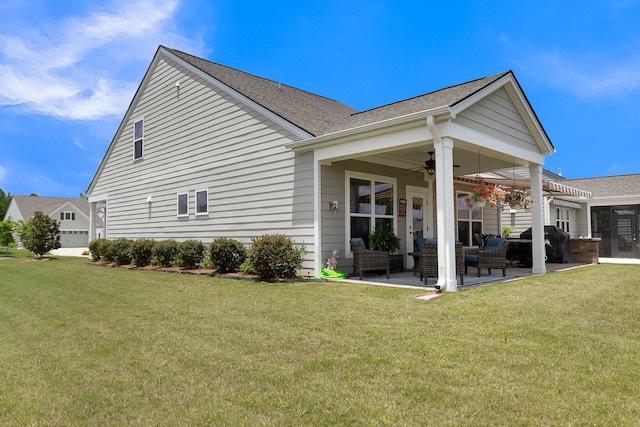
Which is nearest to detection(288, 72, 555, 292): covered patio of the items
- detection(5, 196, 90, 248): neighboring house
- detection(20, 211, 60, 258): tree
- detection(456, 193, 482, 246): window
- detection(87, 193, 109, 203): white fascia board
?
detection(456, 193, 482, 246): window

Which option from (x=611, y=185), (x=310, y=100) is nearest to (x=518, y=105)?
(x=310, y=100)

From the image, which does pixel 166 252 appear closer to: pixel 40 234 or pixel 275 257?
pixel 275 257

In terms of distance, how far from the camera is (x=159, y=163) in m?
14.4

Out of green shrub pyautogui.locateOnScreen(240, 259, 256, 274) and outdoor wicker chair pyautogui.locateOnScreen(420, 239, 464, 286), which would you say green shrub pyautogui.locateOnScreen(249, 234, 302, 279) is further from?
outdoor wicker chair pyautogui.locateOnScreen(420, 239, 464, 286)

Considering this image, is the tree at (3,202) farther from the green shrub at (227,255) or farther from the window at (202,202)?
the green shrub at (227,255)

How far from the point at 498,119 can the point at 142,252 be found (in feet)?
36.3

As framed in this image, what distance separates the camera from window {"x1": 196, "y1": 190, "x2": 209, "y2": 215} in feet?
39.9

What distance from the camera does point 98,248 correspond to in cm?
1561

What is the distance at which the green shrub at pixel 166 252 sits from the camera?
12.3 metres

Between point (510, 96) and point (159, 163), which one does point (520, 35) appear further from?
point (159, 163)

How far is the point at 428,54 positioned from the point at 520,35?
3966 millimetres

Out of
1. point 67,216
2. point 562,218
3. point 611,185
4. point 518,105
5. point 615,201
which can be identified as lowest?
point 562,218

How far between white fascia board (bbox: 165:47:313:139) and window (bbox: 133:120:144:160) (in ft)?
10.3

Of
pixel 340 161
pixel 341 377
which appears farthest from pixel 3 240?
pixel 341 377
